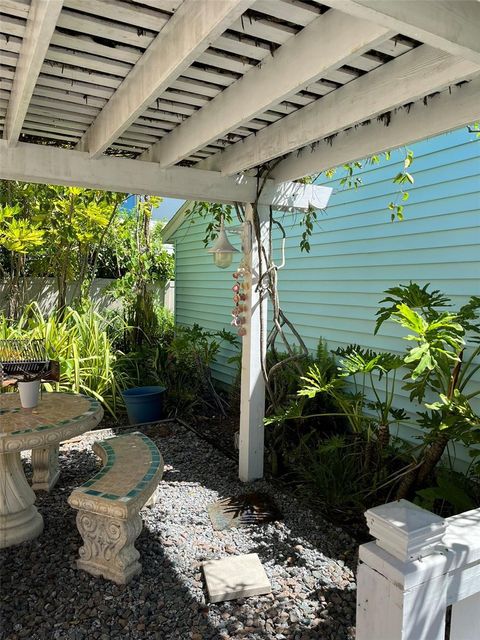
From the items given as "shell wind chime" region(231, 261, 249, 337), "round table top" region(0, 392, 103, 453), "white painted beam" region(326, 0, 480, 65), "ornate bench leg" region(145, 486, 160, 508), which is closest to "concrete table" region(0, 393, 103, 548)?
"round table top" region(0, 392, 103, 453)

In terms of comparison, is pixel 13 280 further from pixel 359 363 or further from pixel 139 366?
pixel 359 363

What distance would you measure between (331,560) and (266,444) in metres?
1.55

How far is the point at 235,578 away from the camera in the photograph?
245cm

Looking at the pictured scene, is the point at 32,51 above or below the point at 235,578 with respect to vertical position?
above

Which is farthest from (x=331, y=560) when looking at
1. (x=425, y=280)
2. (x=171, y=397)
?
(x=171, y=397)

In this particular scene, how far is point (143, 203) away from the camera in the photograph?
7219mm

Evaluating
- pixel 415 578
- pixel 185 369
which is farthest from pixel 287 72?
pixel 185 369

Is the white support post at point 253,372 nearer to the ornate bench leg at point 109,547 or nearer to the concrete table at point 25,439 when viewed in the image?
Result: the concrete table at point 25,439

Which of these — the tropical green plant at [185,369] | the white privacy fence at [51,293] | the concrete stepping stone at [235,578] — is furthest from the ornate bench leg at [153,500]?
the white privacy fence at [51,293]

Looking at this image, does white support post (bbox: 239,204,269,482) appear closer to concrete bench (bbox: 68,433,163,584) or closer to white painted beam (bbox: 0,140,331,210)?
white painted beam (bbox: 0,140,331,210)

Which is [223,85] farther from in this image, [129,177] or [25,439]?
[25,439]

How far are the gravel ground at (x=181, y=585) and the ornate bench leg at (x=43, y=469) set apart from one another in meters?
0.20

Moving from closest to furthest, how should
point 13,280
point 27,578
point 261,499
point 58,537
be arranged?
point 27,578 < point 58,537 < point 261,499 < point 13,280

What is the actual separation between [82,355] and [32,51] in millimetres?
4226
